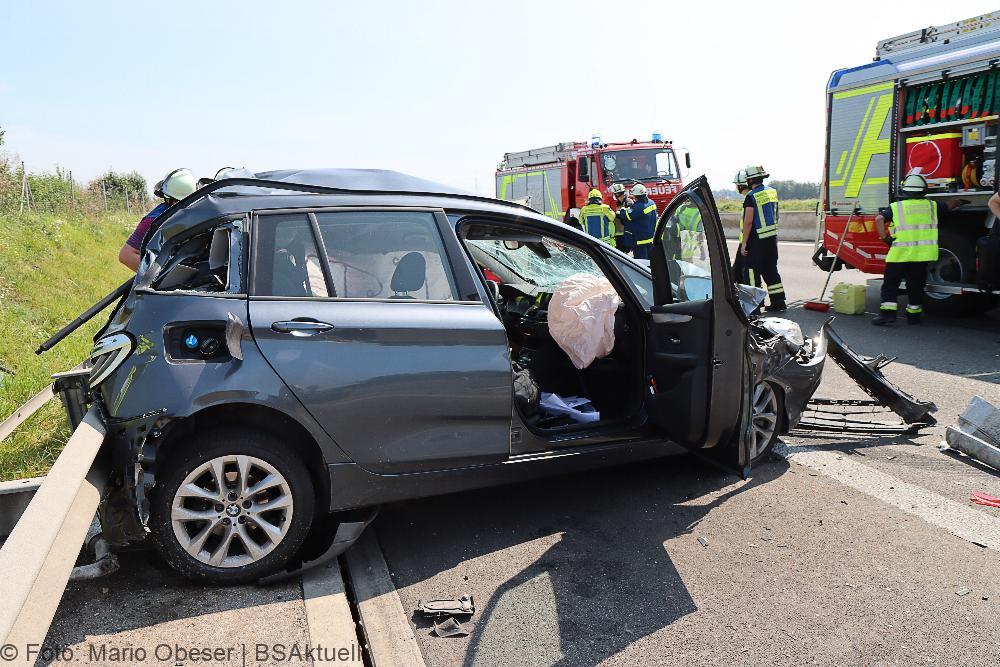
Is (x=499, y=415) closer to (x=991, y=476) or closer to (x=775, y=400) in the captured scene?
(x=775, y=400)

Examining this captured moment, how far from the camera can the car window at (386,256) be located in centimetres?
352

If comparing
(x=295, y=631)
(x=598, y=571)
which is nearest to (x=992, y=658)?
(x=598, y=571)

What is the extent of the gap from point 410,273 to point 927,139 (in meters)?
8.56

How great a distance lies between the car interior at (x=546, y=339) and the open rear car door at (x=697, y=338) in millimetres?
263

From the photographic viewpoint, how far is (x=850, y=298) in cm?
998

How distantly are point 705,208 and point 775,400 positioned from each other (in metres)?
1.47

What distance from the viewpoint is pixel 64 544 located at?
8.76ft

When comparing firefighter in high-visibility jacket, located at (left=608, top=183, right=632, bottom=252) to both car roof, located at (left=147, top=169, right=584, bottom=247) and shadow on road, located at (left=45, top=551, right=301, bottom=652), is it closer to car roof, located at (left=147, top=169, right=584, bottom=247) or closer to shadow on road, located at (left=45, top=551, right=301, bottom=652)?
car roof, located at (left=147, top=169, right=584, bottom=247)

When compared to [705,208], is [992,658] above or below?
below

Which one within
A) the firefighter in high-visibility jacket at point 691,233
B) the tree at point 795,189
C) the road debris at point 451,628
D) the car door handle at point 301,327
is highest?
the tree at point 795,189

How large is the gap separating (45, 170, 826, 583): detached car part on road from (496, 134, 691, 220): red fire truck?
487 inches

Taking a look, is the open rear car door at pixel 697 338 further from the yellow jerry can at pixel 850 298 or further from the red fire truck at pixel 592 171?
the red fire truck at pixel 592 171

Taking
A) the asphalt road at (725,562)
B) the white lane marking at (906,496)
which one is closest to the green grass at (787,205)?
the white lane marking at (906,496)

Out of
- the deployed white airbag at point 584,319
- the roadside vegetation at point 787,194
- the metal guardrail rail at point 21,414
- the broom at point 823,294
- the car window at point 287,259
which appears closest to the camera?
the car window at point 287,259
